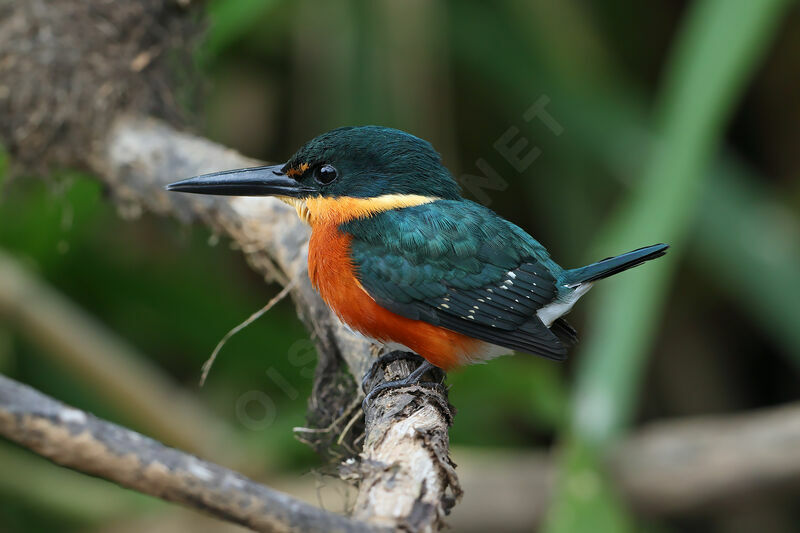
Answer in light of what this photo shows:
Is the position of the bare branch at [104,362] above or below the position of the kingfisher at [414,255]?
above

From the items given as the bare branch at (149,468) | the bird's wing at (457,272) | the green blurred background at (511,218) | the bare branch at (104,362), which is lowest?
the bare branch at (149,468)

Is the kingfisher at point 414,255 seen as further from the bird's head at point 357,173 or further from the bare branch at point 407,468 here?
the bare branch at point 407,468

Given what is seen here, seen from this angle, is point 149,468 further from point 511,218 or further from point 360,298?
point 511,218

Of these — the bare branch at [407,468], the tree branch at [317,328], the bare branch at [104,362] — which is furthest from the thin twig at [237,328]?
the bare branch at [104,362]

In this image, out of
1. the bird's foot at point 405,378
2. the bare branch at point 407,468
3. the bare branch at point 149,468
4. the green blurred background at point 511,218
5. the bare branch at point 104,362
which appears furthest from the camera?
→ the bare branch at point 104,362

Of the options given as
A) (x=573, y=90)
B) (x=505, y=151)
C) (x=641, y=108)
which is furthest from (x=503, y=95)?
(x=505, y=151)

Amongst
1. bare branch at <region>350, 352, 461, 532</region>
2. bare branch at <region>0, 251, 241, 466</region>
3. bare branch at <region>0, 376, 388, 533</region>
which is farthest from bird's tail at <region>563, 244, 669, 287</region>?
bare branch at <region>0, 251, 241, 466</region>
